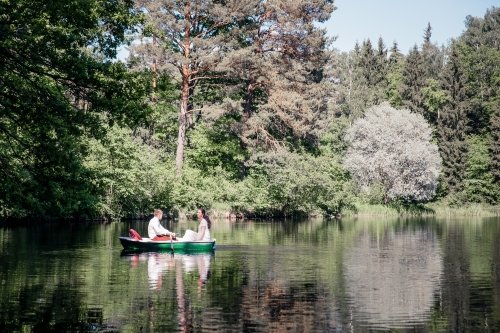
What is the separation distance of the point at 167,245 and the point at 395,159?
5382 centimetres

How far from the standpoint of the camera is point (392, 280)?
23484 millimetres

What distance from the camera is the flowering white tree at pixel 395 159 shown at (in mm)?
82625

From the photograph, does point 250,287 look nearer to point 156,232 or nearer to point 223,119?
point 156,232

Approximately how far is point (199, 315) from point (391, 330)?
160 inches

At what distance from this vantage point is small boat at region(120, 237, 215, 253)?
106 ft

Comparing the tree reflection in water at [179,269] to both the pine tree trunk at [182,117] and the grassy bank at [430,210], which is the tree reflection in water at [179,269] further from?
the grassy bank at [430,210]

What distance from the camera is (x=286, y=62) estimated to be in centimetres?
6925

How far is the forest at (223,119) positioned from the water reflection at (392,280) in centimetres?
866

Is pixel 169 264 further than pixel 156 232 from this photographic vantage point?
No

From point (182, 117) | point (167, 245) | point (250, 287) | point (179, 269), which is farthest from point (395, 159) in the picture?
point (250, 287)

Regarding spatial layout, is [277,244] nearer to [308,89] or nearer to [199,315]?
[199,315]

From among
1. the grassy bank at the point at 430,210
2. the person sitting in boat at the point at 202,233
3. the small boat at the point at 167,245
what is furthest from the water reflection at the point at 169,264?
the grassy bank at the point at 430,210

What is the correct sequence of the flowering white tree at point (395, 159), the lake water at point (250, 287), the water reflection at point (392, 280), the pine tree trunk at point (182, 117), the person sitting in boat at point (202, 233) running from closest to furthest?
the lake water at point (250, 287)
the water reflection at point (392, 280)
the person sitting in boat at point (202, 233)
the pine tree trunk at point (182, 117)
the flowering white tree at point (395, 159)

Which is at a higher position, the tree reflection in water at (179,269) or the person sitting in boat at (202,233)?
the person sitting in boat at (202,233)
